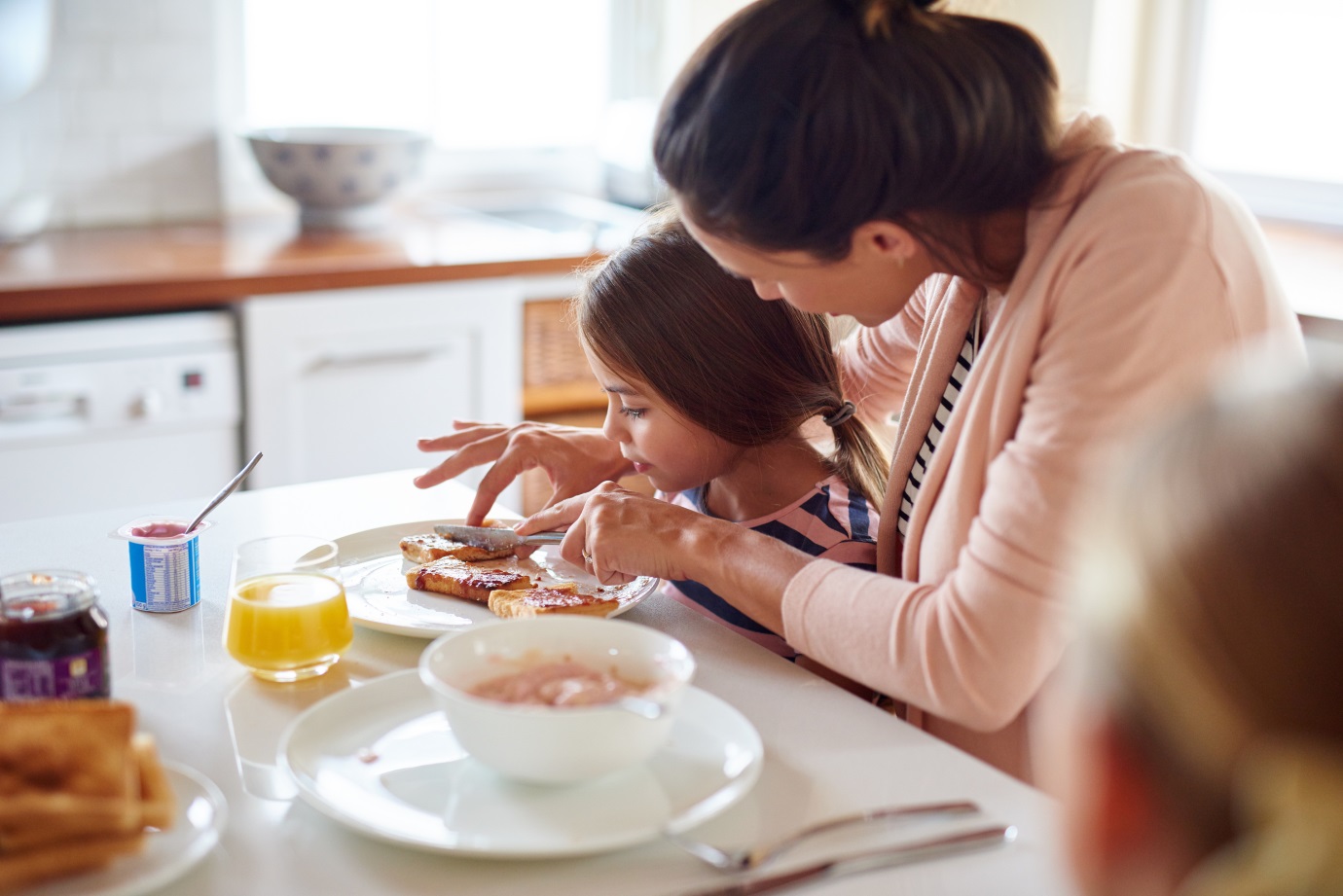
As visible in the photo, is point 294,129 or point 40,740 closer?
point 40,740

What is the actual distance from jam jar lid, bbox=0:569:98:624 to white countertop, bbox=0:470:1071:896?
0.39 feet

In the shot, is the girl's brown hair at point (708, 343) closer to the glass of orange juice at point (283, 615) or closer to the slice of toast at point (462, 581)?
the slice of toast at point (462, 581)

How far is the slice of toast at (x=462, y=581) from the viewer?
1256 millimetres

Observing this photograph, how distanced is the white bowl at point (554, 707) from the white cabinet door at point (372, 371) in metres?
1.70

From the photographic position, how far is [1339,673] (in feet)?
1.30

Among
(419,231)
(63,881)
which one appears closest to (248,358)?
(419,231)

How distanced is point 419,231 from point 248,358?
0.65 m

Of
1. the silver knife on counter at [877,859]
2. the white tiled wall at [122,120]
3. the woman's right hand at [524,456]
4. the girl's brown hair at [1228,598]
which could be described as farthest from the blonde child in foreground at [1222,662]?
the white tiled wall at [122,120]

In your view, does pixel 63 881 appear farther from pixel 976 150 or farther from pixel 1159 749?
pixel 976 150

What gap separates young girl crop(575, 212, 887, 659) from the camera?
1.52 metres

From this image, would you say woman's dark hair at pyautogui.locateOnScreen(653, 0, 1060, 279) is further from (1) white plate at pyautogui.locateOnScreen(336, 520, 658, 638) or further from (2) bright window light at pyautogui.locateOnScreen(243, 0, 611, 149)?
(2) bright window light at pyautogui.locateOnScreen(243, 0, 611, 149)

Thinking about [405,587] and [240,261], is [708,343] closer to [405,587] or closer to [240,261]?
[405,587]

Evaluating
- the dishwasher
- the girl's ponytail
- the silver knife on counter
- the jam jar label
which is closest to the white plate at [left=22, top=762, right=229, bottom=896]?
the jam jar label

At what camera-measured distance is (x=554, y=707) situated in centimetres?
85
